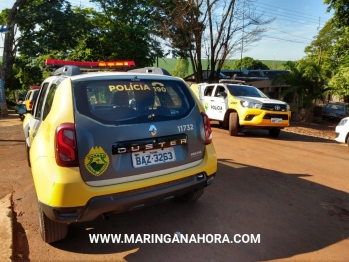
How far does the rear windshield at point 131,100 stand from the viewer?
2648 mm

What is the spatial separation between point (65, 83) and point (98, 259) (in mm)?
1699

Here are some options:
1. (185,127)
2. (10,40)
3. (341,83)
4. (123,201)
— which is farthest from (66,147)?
(10,40)

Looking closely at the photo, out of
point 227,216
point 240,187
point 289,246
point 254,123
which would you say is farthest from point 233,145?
point 289,246

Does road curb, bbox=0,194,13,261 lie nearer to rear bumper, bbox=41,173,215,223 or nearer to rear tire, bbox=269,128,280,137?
rear bumper, bbox=41,173,215,223

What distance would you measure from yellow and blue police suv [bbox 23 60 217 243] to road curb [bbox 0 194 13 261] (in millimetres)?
332

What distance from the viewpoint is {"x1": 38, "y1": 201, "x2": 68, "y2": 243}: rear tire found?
2817 mm

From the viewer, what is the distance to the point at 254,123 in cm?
894

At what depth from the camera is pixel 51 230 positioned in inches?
112

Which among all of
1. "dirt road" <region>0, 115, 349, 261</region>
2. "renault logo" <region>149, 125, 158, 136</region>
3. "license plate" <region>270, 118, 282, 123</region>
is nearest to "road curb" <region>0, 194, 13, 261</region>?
"dirt road" <region>0, 115, 349, 261</region>

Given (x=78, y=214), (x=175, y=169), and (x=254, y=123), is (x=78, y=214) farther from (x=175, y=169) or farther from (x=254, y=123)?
(x=254, y=123)

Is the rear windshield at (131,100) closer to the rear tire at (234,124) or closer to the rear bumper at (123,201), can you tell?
the rear bumper at (123,201)

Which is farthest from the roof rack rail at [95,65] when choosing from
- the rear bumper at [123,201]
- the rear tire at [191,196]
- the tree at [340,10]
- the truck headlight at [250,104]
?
the tree at [340,10]

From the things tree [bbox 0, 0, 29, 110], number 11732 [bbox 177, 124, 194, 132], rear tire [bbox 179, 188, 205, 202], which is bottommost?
rear tire [bbox 179, 188, 205, 202]

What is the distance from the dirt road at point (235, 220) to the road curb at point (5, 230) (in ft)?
0.36
